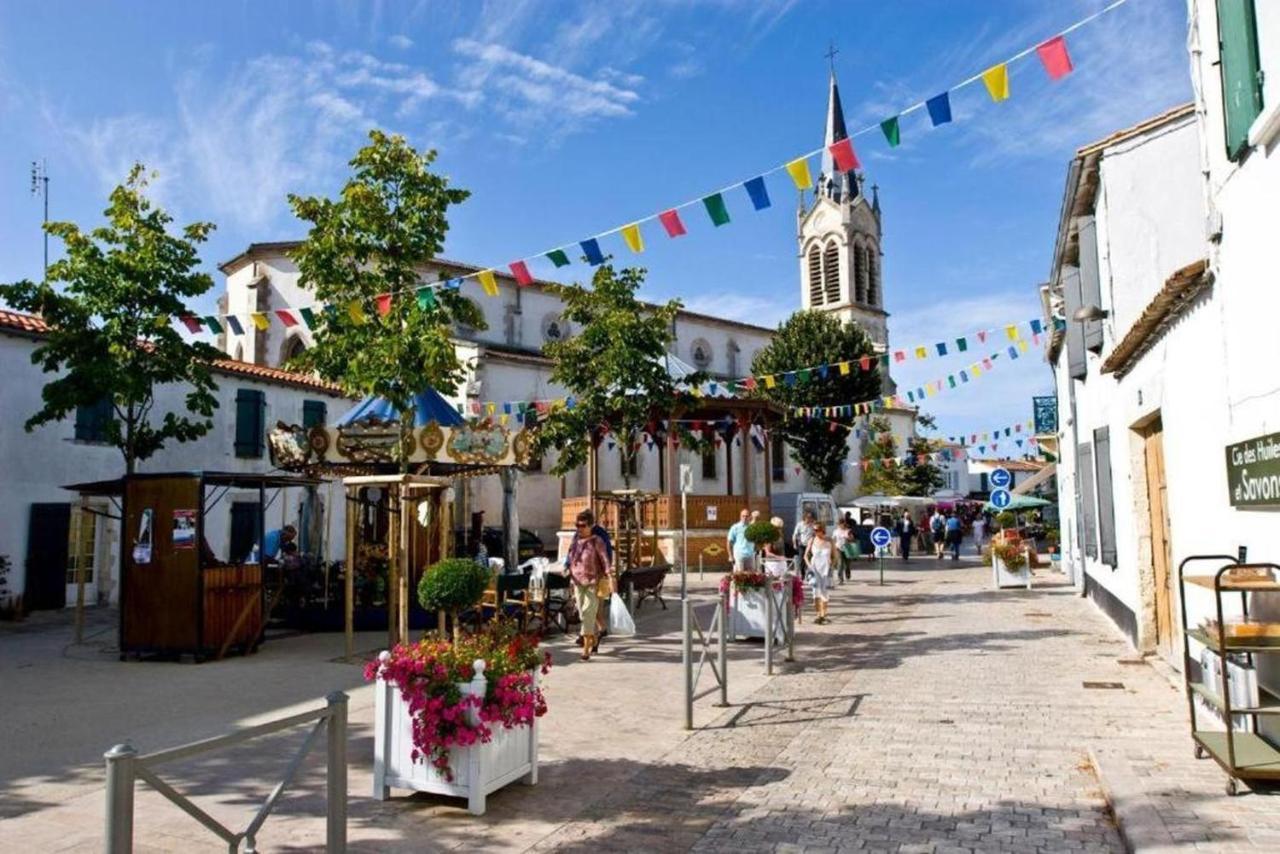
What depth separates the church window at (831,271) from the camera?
5334cm

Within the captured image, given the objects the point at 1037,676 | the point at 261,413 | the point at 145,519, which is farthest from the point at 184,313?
the point at 1037,676

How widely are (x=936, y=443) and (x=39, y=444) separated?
45.0 metres

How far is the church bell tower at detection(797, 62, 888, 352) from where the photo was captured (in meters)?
52.8

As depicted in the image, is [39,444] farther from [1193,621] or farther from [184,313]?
[1193,621]

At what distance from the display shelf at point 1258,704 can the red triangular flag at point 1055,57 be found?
4622 millimetres

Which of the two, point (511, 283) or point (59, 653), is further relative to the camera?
point (511, 283)

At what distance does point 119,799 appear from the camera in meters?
2.89

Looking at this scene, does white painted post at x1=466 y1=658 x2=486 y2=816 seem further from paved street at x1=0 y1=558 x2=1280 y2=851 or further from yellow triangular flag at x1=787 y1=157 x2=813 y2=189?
yellow triangular flag at x1=787 y1=157 x2=813 y2=189

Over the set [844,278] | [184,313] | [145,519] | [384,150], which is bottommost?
[145,519]

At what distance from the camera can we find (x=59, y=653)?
12203 millimetres

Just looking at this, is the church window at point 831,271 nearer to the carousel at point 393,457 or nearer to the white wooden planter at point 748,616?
the carousel at point 393,457

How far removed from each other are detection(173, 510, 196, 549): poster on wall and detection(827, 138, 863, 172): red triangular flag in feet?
27.1

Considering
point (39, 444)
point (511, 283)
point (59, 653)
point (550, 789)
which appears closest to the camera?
point (550, 789)

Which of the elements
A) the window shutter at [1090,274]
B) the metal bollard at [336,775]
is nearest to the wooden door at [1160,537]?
the window shutter at [1090,274]
